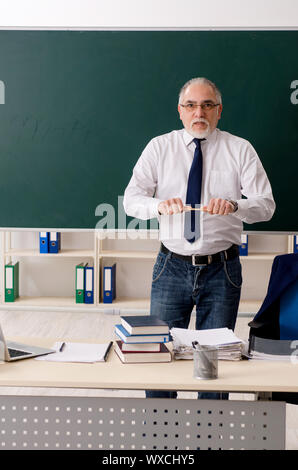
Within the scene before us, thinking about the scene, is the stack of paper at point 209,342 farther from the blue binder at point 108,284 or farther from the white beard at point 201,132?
the blue binder at point 108,284

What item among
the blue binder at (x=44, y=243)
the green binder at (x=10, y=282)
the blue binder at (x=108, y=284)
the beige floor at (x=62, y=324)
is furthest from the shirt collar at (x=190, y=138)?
the green binder at (x=10, y=282)

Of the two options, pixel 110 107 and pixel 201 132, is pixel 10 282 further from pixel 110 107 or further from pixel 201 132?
pixel 201 132

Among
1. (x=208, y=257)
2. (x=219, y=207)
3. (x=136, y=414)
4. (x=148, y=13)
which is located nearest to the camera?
(x=136, y=414)

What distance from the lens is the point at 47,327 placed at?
16.3 feet

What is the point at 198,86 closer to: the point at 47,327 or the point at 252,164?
the point at 252,164

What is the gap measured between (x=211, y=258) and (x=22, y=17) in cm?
403

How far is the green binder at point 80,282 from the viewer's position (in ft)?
18.1

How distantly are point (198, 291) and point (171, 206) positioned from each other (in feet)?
1.35

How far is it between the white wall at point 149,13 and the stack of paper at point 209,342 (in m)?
3.92

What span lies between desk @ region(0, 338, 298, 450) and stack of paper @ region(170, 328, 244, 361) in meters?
0.04

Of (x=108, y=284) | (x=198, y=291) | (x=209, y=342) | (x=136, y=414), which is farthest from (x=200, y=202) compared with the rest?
(x=108, y=284)

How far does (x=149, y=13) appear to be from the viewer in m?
5.28

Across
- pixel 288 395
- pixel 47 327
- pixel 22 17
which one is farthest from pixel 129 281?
pixel 288 395

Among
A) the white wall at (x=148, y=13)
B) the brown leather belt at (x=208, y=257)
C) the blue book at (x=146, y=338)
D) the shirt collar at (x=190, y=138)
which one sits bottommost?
the blue book at (x=146, y=338)
